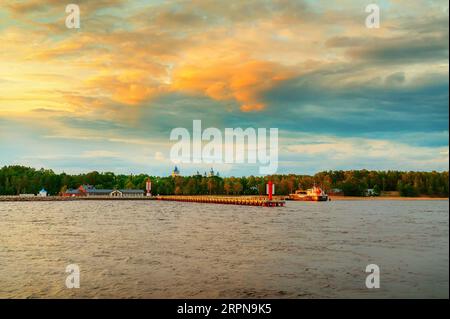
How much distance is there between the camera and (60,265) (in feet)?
116

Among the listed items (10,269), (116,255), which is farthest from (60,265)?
(116,255)

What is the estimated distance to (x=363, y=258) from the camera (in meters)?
38.7

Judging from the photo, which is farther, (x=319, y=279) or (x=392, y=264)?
(x=392, y=264)

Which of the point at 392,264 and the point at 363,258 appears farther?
the point at 363,258
